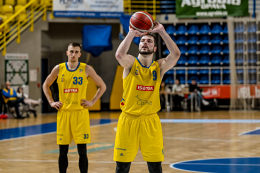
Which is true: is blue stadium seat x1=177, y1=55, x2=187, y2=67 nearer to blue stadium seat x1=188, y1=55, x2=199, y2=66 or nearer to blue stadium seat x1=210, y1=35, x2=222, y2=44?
blue stadium seat x1=188, y1=55, x2=199, y2=66

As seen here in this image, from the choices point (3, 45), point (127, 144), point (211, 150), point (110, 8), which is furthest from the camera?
point (110, 8)

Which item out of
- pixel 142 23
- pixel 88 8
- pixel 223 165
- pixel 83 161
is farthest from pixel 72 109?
pixel 88 8

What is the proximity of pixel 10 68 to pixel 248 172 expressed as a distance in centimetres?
1268

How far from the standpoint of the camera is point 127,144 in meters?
3.72

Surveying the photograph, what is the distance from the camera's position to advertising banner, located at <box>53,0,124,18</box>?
16.6m

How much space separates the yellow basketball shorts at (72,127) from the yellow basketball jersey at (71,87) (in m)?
0.08

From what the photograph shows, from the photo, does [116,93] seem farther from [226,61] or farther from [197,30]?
[226,61]

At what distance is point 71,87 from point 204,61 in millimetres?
14874

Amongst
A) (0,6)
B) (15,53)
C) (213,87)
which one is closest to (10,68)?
(15,53)

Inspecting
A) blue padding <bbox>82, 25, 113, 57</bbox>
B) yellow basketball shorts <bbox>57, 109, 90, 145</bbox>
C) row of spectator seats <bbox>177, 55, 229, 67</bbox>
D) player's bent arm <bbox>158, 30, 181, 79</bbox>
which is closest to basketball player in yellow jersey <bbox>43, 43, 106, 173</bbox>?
yellow basketball shorts <bbox>57, 109, 90, 145</bbox>

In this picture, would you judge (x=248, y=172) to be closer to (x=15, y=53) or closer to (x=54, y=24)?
(x=15, y=53)

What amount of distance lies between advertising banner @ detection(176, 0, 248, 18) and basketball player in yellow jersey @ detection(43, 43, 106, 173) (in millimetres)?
13695

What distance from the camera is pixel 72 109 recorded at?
4789mm

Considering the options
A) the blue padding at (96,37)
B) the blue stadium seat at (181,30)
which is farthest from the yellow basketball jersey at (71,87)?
the blue stadium seat at (181,30)
